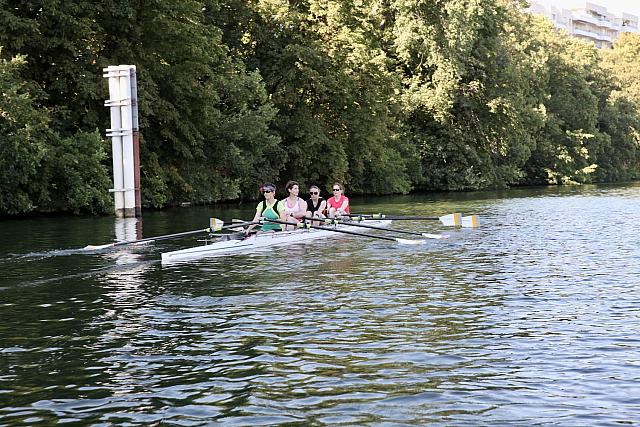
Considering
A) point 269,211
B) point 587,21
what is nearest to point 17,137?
point 269,211

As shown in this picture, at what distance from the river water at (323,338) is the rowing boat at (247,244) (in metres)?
0.47

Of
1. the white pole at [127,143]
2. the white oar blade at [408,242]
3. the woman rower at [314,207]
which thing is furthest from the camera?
the white pole at [127,143]

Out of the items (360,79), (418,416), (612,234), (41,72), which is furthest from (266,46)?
(418,416)

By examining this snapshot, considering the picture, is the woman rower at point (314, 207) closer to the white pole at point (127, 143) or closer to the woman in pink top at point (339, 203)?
the woman in pink top at point (339, 203)

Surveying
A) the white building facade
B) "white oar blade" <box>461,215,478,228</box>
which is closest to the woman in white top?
"white oar blade" <box>461,215,478,228</box>

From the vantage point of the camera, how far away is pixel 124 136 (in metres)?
32.0

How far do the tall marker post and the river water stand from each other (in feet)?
37.5

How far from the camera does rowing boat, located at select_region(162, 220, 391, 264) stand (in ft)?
64.5

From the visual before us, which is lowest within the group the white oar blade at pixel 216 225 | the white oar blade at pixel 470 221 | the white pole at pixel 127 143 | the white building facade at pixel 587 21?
the white oar blade at pixel 470 221

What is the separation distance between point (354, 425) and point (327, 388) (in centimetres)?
116

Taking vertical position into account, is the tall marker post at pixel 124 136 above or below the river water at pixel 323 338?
above

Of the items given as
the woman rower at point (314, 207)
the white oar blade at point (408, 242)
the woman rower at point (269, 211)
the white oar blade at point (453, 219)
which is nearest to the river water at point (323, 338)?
the white oar blade at point (408, 242)

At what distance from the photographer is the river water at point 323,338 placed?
28.1 ft

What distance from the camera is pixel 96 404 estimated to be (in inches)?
344
